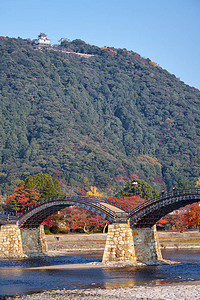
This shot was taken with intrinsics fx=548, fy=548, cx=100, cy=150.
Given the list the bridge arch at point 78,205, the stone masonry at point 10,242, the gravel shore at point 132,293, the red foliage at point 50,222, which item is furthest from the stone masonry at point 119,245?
the red foliage at point 50,222

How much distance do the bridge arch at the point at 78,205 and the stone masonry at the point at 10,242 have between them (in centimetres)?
158

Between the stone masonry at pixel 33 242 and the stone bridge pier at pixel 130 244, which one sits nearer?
the stone bridge pier at pixel 130 244

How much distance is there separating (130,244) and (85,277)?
11939 mm

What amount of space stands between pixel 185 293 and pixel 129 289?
575cm

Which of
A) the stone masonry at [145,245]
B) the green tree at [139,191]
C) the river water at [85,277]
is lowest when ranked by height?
the river water at [85,277]

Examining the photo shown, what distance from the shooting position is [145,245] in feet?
241

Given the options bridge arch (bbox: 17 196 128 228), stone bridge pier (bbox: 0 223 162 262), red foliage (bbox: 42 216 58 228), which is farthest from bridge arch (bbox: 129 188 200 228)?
A: red foliage (bbox: 42 216 58 228)

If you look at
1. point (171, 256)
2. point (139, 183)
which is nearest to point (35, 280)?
point (171, 256)

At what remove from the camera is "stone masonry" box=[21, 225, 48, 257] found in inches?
3524

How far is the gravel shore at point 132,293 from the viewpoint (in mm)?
46438

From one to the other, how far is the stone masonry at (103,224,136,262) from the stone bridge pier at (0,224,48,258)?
20813mm

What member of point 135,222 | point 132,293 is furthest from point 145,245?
point 132,293

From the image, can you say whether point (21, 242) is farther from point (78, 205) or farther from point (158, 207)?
point (158, 207)

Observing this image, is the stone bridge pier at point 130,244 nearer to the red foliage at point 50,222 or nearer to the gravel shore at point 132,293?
the gravel shore at point 132,293
